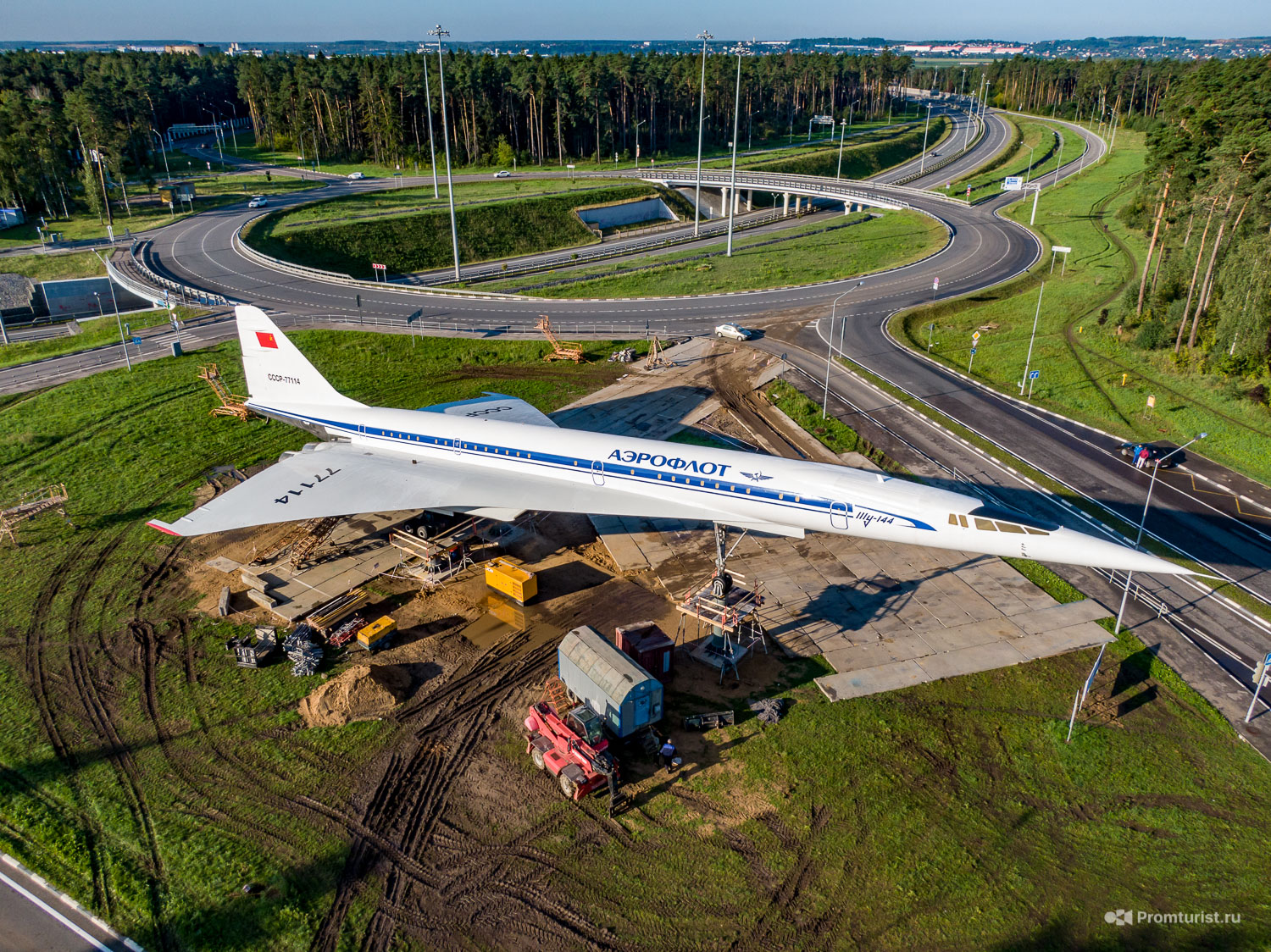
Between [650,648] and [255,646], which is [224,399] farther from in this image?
[650,648]

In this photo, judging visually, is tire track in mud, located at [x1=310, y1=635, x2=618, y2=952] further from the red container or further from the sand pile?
the red container

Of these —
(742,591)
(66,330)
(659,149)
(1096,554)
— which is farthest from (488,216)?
(1096,554)

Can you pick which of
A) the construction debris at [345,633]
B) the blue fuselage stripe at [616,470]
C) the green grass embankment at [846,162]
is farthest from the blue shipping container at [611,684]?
the green grass embankment at [846,162]

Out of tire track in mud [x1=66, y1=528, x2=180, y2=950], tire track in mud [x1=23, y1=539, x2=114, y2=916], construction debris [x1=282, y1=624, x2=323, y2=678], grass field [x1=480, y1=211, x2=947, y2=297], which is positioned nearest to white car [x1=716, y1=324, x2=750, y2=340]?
grass field [x1=480, y1=211, x2=947, y2=297]

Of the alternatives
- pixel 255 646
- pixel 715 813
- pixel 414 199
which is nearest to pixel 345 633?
pixel 255 646

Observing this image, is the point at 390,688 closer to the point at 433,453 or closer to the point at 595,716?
the point at 595,716
